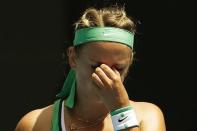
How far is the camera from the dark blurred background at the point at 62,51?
4.50 metres

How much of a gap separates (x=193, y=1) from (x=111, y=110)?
7.37ft

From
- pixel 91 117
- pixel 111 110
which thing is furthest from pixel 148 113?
pixel 111 110

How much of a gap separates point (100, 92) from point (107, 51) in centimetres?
20

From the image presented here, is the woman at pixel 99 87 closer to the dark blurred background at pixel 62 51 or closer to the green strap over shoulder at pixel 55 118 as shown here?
the green strap over shoulder at pixel 55 118

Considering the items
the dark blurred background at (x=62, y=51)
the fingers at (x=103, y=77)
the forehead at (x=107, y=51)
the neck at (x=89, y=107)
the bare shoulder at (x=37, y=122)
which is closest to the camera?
the fingers at (x=103, y=77)

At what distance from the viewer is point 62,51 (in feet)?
15.3

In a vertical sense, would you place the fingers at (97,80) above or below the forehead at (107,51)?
below

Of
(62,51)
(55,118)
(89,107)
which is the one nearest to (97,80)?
(89,107)

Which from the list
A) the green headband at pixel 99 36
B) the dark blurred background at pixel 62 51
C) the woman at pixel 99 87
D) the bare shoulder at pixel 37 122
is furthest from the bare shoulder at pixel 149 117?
the dark blurred background at pixel 62 51

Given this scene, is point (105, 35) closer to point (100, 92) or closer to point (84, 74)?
point (84, 74)

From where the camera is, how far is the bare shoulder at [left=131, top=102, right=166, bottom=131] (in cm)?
268

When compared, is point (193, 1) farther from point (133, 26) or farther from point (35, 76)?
point (133, 26)

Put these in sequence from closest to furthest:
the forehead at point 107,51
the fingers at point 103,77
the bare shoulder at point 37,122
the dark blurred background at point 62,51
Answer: the fingers at point 103,77 → the forehead at point 107,51 → the bare shoulder at point 37,122 → the dark blurred background at point 62,51

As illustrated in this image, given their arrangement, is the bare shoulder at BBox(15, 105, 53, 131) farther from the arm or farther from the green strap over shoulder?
the arm
